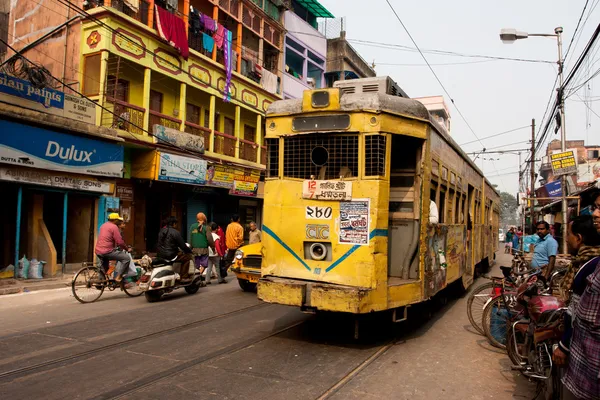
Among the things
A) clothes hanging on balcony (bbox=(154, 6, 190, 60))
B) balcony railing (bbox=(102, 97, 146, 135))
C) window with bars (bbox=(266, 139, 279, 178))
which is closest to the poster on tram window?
window with bars (bbox=(266, 139, 279, 178))

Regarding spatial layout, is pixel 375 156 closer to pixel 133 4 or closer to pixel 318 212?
pixel 318 212

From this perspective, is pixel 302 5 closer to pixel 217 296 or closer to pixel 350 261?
pixel 217 296

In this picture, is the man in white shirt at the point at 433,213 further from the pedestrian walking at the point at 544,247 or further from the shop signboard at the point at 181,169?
the shop signboard at the point at 181,169

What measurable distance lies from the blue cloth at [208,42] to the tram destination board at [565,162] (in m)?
13.8

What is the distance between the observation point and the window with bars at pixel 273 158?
636 cm

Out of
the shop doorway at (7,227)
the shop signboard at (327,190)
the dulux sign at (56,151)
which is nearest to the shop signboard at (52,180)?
the dulux sign at (56,151)

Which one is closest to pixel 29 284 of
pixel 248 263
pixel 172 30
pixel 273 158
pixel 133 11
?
pixel 248 263

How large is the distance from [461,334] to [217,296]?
5.31 m

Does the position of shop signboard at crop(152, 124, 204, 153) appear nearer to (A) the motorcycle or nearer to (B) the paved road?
(B) the paved road

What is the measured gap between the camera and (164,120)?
1759 centimetres

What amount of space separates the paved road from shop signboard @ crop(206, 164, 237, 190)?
11.0m

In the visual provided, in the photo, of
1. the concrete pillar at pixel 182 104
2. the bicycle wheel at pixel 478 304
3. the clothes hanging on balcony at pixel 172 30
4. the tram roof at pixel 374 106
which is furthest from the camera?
the concrete pillar at pixel 182 104

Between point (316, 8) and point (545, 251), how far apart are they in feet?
79.6

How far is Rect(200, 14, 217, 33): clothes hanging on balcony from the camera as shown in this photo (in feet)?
62.0
